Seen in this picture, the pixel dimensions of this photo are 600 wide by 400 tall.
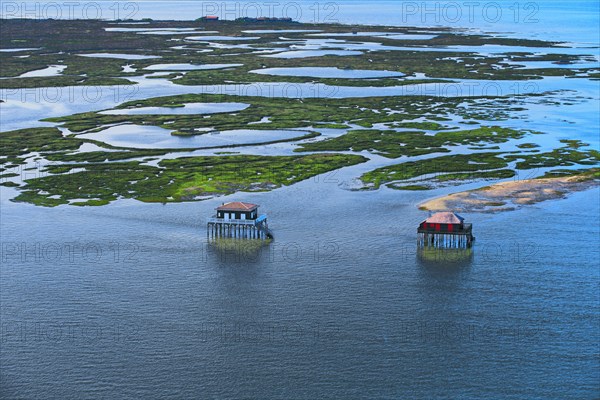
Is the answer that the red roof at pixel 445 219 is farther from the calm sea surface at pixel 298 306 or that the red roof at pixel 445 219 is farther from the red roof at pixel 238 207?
the red roof at pixel 238 207

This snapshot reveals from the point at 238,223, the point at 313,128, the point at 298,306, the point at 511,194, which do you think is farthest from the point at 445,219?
the point at 313,128

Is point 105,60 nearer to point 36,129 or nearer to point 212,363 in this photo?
point 36,129

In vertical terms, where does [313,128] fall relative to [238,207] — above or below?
above

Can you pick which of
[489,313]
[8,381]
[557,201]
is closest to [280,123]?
[557,201]

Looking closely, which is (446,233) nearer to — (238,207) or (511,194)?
(238,207)

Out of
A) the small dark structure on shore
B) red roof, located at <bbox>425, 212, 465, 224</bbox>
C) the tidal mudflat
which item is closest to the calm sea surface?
the small dark structure on shore

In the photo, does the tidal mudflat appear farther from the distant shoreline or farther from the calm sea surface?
the calm sea surface
